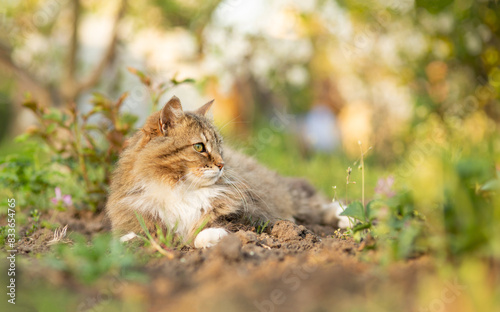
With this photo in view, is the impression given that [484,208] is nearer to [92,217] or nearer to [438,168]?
[438,168]

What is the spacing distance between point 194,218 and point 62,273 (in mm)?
1209

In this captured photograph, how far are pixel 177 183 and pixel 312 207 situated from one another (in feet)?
5.34

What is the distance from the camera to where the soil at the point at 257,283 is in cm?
158

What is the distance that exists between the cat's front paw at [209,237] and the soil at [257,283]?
324 mm

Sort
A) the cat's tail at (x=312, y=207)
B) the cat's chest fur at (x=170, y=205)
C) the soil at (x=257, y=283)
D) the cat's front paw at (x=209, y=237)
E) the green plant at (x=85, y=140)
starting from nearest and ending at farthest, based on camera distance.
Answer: the soil at (x=257, y=283) → the cat's front paw at (x=209, y=237) → the cat's chest fur at (x=170, y=205) → the green plant at (x=85, y=140) → the cat's tail at (x=312, y=207)

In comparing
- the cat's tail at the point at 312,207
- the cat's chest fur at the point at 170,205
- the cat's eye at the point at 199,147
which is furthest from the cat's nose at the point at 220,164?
the cat's tail at the point at 312,207

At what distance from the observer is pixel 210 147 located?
10.1ft

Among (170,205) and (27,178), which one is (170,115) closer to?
(170,205)

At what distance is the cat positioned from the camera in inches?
114

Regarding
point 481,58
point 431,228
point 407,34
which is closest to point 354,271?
point 431,228

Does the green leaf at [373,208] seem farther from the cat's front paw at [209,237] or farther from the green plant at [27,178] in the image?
the green plant at [27,178]

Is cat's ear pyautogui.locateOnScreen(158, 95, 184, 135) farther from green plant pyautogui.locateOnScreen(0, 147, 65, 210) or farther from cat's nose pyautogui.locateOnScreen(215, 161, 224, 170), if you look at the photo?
green plant pyautogui.locateOnScreen(0, 147, 65, 210)

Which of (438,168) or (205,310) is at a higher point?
(438,168)

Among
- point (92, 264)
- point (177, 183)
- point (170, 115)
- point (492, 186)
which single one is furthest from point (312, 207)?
point (92, 264)
